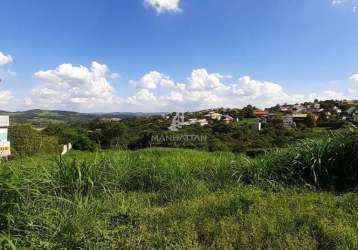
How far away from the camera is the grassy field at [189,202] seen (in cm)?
271

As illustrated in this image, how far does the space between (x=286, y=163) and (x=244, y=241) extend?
9.36 feet

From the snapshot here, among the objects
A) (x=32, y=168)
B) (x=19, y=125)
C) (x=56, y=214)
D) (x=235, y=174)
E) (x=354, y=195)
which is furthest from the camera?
(x=19, y=125)

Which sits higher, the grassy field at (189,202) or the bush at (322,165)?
the bush at (322,165)

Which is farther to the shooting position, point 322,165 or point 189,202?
point 322,165

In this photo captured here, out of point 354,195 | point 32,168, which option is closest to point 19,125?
point 32,168

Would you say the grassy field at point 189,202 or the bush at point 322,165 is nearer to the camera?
the grassy field at point 189,202

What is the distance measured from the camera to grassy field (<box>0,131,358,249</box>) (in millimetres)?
2711

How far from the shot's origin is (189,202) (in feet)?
12.5

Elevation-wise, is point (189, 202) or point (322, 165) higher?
point (322, 165)

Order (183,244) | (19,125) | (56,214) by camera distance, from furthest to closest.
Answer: (19,125) < (56,214) < (183,244)

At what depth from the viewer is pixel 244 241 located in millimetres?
2691

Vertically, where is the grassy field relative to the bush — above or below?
below

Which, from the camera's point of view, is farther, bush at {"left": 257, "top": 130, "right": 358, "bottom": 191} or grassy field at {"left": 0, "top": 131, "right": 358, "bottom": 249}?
bush at {"left": 257, "top": 130, "right": 358, "bottom": 191}

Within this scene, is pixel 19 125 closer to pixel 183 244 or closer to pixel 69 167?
pixel 69 167
